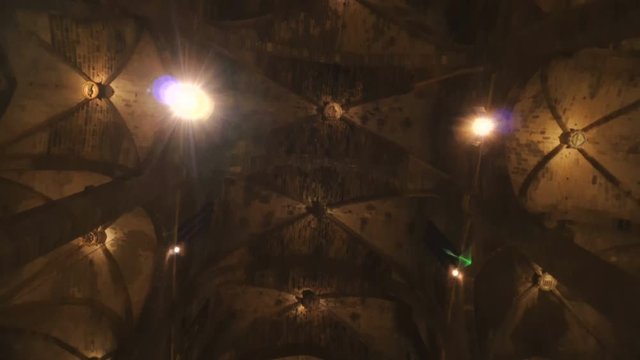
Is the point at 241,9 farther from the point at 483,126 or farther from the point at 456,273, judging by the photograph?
the point at 456,273

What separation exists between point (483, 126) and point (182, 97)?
5956 millimetres

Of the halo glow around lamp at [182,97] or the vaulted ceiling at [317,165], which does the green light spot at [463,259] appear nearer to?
the vaulted ceiling at [317,165]

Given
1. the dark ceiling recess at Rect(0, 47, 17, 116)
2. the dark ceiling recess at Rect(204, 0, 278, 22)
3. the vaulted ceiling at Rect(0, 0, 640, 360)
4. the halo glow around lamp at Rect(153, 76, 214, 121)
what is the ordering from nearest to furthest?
the halo glow around lamp at Rect(153, 76, 214, 121), the vaulted ceiling at Rect(0, 0, 640, 360), the dark ceiling recess at Rect(0, 47, 17, 116), the dark ceiling recess at Rect(204, 0, 278, 22)

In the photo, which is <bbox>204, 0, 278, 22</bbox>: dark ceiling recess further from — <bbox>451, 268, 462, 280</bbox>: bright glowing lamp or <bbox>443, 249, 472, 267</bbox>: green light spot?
<bbox>451, 268, 462, 280</bbox>: bright glowing lamp

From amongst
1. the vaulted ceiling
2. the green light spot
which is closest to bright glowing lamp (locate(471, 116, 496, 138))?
the vaulted ceiling

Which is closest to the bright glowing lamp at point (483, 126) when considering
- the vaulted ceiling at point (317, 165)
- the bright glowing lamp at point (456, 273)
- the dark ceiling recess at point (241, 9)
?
the vaulted ceiling at point (317, 165)

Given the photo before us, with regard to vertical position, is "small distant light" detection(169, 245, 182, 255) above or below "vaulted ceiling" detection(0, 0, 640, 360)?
below

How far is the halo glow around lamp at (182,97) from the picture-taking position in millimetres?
9891

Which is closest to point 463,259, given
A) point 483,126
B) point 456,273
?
point 456,273

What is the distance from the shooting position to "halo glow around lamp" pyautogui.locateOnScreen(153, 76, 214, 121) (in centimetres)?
989

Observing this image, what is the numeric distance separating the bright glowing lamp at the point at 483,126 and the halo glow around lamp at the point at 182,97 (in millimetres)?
5563

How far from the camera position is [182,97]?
993cm

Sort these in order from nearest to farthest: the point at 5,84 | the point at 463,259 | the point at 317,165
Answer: the point at 463,259, the point at 5,84, the point at 317,165

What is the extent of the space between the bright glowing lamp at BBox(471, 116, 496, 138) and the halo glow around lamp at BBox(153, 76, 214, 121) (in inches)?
219
